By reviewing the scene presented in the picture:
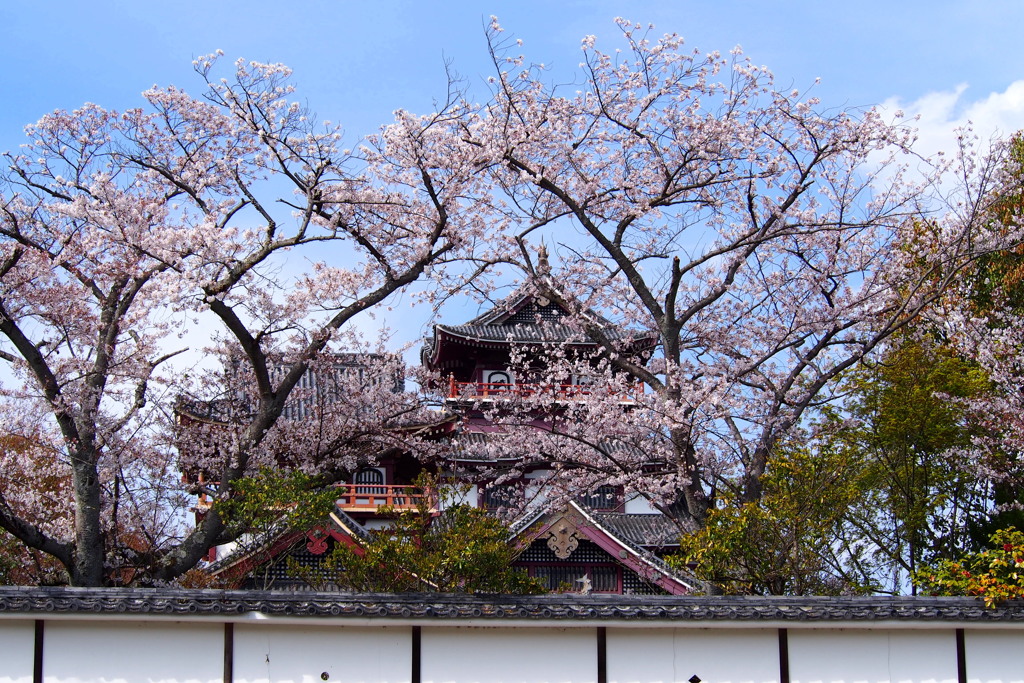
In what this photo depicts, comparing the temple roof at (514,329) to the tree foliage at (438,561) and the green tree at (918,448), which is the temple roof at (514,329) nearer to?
the green tree at (918,448)

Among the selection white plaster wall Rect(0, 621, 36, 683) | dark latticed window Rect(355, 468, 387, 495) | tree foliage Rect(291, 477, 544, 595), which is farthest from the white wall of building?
dark latticed window Rect(355, 468, 387, 495)

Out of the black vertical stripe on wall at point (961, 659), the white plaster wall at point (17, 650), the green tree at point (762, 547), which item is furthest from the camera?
the green tree at point (762, 547)

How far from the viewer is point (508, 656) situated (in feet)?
32.2

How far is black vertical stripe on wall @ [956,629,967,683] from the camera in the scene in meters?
10.2

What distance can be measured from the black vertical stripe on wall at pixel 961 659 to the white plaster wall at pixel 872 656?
0.04m

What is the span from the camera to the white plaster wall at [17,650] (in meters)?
9.48

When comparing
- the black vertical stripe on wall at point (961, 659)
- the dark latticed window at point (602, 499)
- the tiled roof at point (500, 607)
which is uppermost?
the dark latticed window at point (602, 499)

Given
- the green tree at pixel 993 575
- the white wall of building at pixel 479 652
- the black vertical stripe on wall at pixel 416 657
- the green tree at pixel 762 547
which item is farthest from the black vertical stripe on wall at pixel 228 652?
the green tree at pixel 993 575

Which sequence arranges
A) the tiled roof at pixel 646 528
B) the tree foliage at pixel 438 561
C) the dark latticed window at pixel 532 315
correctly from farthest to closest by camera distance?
the dark latticed window at pixel 532 315
the tiled roof at pixel 646 528
the tree foliage at pixel 438 561

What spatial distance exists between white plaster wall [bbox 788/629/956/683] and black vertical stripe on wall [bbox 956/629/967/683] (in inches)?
1.5

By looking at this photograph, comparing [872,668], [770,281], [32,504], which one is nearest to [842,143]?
[770,281]

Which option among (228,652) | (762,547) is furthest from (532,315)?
(228,652)

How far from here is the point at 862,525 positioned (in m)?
23.2

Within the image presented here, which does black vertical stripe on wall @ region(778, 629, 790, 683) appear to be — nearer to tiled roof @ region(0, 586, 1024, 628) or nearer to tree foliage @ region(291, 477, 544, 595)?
tiled roof @ region(0, 586, 1024, 628)
